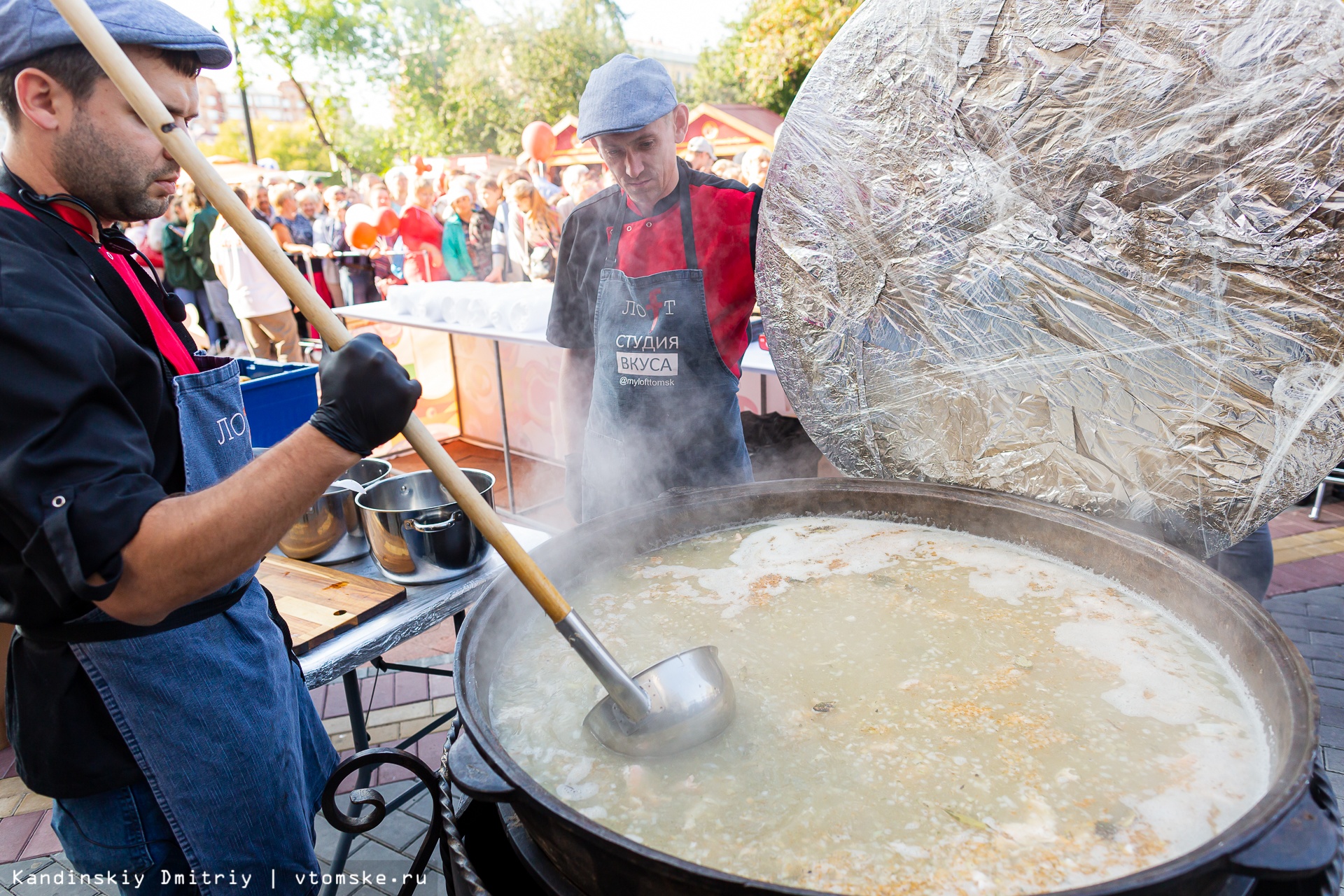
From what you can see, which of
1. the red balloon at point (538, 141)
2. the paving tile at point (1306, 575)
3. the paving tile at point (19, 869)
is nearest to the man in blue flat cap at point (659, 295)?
the paving tile at point (19, 869)

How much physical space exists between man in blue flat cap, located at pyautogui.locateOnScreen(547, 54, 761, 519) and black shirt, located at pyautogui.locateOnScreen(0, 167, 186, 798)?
147 centimetres

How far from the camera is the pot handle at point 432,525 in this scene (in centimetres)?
203

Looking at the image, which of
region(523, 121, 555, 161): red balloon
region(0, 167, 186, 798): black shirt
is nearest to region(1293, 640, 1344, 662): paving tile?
region(0, 167, 186, 798): black shirt

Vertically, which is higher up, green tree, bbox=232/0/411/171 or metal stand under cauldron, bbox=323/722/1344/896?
green tree, bbox=232/0/411/171

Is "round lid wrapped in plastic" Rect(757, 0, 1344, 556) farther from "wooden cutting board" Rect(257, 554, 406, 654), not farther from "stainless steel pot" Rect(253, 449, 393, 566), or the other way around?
"stainless steel pot" Rect(253, 449, 393, 566)

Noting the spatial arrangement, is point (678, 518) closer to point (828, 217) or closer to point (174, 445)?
point (828, 217)

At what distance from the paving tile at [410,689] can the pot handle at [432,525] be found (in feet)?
4.71

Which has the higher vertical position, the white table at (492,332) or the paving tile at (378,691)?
the white table at (492,332)

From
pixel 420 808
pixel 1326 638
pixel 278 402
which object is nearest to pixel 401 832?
pixel 420 808

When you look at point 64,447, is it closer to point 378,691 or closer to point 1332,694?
point 378,691

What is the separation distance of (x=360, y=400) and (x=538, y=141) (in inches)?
331

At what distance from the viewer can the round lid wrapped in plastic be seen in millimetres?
1251

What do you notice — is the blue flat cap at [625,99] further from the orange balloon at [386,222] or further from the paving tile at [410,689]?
the orange balloon at [386,222]

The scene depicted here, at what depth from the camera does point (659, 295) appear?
2.44 meters
